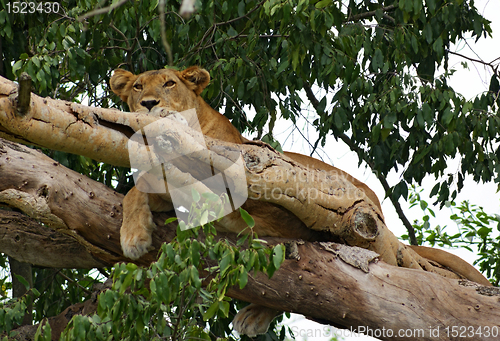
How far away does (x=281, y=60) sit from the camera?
447cm

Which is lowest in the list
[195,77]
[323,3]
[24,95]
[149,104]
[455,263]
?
[24,95]

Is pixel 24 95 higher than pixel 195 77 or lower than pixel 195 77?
lower

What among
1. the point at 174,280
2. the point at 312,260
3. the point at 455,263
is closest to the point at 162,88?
the point at 312,260

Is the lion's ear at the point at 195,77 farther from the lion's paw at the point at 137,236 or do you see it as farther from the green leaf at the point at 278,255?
the green leaf at the point at 278,255

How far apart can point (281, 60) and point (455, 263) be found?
2.10 meters

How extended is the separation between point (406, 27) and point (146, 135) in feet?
10.6

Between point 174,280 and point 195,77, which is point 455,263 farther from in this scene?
point 174,280

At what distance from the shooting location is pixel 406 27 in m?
5.08

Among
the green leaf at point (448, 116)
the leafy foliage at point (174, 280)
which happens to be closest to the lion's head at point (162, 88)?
the leafy foliage at point (174, 280)

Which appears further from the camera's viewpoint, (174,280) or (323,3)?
(323,3)

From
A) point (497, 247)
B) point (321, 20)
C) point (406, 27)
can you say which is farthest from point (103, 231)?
point (497, 247)

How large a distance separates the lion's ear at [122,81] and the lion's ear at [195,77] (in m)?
0.41

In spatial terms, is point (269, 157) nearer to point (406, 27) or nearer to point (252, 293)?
point (252, 293)

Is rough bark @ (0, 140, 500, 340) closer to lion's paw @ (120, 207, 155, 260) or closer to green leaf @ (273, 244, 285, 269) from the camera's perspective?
lion's paw @ (120, 207, 155, 260)
